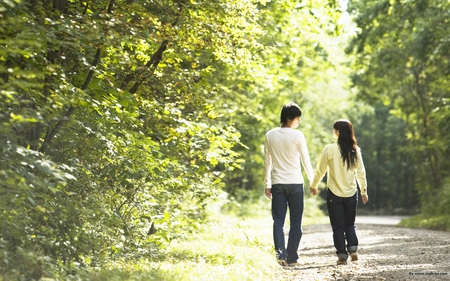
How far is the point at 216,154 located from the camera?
1008cm

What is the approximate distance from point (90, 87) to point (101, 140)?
2.50 ft

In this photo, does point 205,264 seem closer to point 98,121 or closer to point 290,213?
point 290,213

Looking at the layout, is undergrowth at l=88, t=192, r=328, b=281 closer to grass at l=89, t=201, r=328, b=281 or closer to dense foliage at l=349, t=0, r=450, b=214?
grass at l=89, t=201, r=328, b=281

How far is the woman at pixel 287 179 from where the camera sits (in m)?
9.78

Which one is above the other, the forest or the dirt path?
the forest


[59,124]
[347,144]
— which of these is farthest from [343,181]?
[59,124]

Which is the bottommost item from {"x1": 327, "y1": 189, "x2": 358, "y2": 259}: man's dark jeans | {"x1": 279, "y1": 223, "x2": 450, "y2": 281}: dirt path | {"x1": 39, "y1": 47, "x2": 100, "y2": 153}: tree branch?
{"x1": 279, "y1": 223, "x2": 450, "y2": 281}: dirt path

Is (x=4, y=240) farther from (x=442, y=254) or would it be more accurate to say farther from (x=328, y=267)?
(x=442, y=254)

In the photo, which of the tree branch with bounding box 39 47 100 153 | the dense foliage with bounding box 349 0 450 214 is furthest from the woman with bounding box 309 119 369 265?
the dense foliage with bounding box 349 0 450 214

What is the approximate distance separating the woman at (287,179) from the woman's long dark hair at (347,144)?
0.71 metres

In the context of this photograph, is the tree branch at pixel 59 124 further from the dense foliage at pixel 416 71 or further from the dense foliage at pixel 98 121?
the dense foliage at pixel 416 71

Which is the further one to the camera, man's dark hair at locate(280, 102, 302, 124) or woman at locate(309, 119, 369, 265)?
woman at locate(309, 119, 369, 265)

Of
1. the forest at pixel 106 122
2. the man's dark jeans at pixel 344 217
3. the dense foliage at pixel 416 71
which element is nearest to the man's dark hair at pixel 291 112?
the forest at pixel 106 122

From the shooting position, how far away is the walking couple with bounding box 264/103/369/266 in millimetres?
9797
